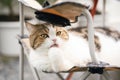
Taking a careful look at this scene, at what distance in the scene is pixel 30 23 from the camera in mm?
699

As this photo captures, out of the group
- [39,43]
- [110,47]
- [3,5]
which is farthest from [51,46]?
[3,5]

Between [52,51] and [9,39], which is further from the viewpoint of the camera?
[9,39]

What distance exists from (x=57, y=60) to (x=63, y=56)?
0.03m

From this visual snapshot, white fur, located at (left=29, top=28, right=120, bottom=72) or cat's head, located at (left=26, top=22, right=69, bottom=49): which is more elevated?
cat's head, located at (left=26, top=22, right=69, bottom=49)

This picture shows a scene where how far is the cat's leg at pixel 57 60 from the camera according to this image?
666 millimetres

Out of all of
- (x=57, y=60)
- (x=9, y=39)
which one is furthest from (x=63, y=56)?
(x=9, y=39)

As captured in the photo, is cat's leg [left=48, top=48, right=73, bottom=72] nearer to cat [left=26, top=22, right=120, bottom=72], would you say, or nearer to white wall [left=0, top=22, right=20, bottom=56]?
cat [left=26, top=22, right=120, bottom=72]

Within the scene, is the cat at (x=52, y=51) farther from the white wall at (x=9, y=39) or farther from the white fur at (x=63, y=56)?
the white wall at (x=9, y=39)

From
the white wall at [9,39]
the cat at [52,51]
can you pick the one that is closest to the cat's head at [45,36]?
the cat at [52,51]

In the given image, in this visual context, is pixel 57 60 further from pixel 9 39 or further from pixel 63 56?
pixel 9 39

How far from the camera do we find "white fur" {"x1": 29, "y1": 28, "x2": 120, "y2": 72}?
675 millimetres

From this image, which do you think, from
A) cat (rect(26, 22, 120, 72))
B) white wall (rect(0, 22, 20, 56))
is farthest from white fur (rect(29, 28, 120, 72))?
white wall (rect(0, 22, 20, 56))

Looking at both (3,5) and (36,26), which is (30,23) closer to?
(36,26)

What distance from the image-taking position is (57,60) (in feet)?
2.20
